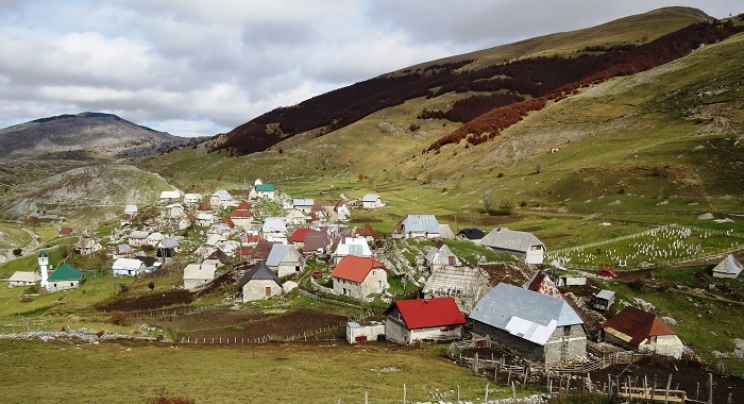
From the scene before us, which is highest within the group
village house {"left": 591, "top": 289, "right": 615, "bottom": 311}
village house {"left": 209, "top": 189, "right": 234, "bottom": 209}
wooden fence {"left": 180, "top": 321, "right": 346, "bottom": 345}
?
village house {"left": 209, "top": 189, "right": 234, "bottom": 209}

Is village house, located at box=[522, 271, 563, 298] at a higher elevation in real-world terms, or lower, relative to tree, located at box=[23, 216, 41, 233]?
lower

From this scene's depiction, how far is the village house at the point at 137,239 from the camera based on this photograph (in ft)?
362

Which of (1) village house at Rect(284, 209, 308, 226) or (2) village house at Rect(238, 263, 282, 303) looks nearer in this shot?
(2) village house at Rect(238, 263, 282, 303)

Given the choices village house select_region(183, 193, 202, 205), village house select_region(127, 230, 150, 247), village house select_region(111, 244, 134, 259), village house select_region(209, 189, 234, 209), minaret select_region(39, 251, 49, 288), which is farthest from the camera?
village house select_region(183, 193, 202, 205)

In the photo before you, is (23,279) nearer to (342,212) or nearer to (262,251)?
(262,251)

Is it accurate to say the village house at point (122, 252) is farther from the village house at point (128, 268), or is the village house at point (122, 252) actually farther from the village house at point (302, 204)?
the village house at point (302, 204)

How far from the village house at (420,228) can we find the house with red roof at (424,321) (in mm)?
33535

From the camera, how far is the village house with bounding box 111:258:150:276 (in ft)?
303

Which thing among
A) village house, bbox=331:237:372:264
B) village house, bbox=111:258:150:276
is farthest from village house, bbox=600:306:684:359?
village house, bbox=111:258:150:276

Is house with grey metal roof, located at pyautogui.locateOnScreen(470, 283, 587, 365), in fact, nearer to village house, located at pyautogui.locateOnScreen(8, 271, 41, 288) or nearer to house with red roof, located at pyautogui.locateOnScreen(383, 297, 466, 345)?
house with red roof, located at pyautogui.locateOnScreen(383, 297, 466, 345)

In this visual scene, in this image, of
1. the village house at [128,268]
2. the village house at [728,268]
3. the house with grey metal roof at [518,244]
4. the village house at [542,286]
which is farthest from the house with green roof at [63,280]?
the village house at [728,268]

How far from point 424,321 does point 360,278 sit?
1577 centimetres

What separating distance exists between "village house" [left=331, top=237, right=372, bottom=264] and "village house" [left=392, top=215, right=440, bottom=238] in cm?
1316

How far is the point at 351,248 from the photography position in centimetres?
7406
